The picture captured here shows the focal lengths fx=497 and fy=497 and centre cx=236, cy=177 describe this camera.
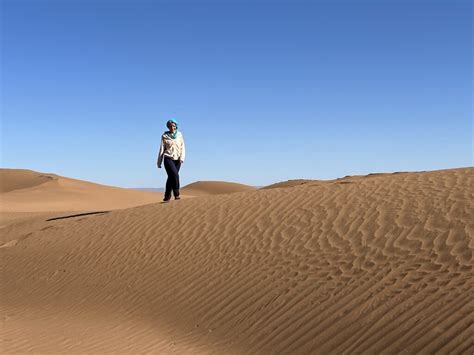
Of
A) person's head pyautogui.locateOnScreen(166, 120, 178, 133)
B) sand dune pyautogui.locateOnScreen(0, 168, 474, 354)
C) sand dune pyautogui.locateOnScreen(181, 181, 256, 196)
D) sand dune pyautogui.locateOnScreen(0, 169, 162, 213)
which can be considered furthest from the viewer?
sand dune pyautogui.locateOnScreen(181, 181, 256, 196)

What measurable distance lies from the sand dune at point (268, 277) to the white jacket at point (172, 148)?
4.44 ft

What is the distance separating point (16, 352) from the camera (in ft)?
19.3

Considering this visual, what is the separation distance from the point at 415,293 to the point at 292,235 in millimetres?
2964

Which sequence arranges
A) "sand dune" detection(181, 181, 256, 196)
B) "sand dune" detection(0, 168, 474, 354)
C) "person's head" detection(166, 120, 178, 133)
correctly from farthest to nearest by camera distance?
"sand dune" detection(181, 181, 256, 196)
"person's head" detection(166, 120, 178, 133)
"sand dune" detection(0, 168, 474, 354)

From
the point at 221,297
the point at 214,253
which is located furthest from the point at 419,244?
the point at 214,253

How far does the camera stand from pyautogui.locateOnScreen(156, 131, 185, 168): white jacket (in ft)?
38.4

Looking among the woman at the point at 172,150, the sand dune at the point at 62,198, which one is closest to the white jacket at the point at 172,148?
the woman at the point at 172,150

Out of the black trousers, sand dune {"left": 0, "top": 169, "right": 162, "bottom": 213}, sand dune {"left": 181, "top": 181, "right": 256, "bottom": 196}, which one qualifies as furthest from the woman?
sand dune {"left": 181, "top": 181, "right": 256, "bottom": 196}

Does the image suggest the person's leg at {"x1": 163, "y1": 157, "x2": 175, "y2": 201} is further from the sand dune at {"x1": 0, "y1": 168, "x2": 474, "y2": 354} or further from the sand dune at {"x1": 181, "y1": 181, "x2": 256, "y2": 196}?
the sand dune at {"x1": 181, "y1": 181, "x2": 256, "y2": 196}

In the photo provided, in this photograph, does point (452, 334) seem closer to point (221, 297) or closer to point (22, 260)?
point (221, 297)

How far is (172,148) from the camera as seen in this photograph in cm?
1169

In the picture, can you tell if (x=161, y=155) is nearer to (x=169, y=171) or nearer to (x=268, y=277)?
(x=169, y=171)

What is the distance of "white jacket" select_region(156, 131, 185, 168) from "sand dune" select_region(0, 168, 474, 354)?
1353mm

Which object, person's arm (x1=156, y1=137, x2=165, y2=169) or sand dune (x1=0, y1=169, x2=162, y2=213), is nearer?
person's arm (x1=156, y1=137, x2=165, y2=169)
